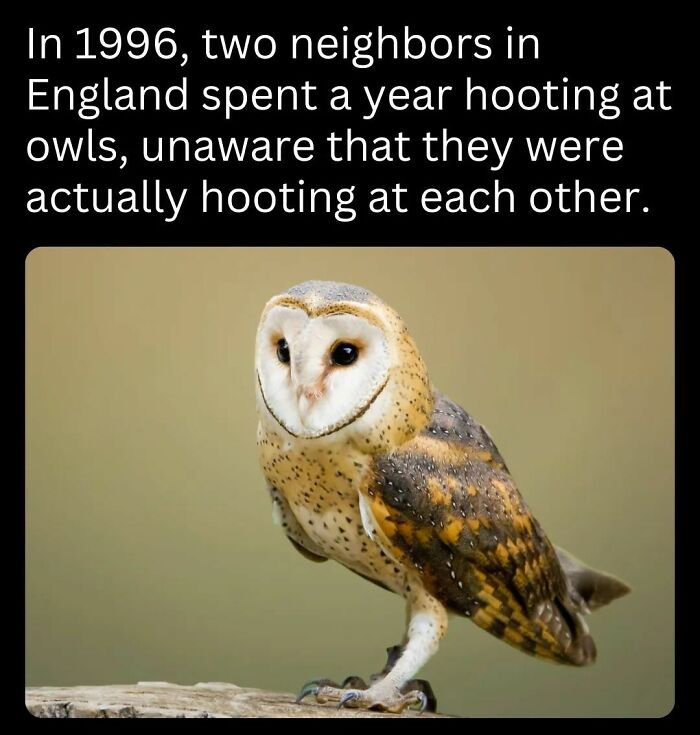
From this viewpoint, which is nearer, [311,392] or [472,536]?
[311,392]

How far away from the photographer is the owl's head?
2.23 metres

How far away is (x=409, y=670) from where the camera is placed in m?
2.32

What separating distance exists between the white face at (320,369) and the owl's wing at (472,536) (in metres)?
0.16

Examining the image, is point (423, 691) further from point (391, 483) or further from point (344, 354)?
point (344, 354)

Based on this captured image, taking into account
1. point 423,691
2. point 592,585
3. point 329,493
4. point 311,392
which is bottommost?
point 423,691

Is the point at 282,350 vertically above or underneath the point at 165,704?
above

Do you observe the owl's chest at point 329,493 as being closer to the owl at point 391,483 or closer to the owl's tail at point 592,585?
the owl at point 391,483

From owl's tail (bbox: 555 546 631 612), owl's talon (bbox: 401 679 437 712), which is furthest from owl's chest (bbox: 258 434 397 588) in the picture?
owl's tail (bbox: 555 546 631 612)

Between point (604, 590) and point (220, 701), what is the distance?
3.39 feet

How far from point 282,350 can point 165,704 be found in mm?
812

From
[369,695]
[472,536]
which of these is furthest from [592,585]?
[369,695]

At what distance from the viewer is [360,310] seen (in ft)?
7.36

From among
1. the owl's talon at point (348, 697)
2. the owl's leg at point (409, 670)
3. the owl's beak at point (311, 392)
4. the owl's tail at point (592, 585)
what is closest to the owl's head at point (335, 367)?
the owl's beak at point (311, 392)
